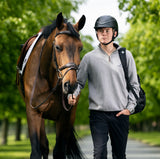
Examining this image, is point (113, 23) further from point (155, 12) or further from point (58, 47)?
point (155, 12)

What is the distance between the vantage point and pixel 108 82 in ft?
15.8

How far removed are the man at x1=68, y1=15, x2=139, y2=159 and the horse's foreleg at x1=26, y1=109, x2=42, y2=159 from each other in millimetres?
958

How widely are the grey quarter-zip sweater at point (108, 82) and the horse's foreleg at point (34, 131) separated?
0.99m

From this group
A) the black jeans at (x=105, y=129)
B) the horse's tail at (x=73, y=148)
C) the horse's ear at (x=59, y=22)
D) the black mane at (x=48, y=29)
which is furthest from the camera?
the horse's tail at (x=73, y=148)

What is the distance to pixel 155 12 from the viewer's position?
12.5m

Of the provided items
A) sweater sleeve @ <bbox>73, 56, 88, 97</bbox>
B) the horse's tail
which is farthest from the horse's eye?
the horse's tail

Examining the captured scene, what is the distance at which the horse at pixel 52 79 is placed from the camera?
498 centimetres

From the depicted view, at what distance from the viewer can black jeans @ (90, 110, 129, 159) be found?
4.79 meters

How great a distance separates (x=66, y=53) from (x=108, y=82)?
0.62m

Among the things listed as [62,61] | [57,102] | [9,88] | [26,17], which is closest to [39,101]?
[57,102]

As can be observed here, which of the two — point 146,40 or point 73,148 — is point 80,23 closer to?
point 73,148

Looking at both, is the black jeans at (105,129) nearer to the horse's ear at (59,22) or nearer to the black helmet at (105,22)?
the black helmet at (105,22)

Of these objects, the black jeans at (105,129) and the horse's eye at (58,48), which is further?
the horse's eye at (58,48)

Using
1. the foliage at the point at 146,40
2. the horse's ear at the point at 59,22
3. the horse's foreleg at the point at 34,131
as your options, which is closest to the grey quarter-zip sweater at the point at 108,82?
the horse's ear at the point at 59,22
